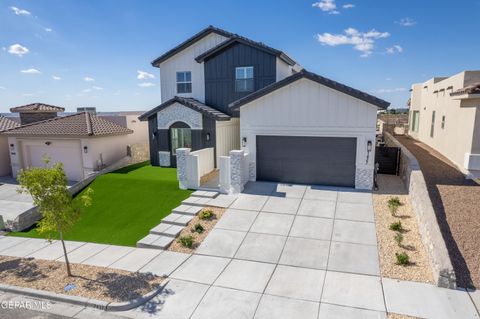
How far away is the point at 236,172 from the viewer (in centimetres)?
1394

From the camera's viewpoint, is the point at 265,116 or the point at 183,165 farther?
the point at 265,116

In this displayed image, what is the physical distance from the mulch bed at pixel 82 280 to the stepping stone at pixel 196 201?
4.56m

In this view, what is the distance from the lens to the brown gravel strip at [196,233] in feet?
32.3

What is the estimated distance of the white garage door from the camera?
18.9 meters

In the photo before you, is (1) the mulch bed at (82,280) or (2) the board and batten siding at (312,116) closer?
(1) the mulch bed at (82,280)

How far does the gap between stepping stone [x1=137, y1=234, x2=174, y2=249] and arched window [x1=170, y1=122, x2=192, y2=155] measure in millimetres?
8716

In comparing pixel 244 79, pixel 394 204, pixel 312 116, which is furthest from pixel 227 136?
pixel 394 204

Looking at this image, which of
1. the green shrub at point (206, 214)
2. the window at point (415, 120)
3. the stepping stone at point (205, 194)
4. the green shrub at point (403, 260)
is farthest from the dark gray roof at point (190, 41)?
the window at point (415, 120)

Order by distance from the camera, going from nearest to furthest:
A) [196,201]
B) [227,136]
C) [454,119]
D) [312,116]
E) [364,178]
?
1. [196,201]
2. [364,178]
3. [312,116]
4. [454,119]
5. [227,136]

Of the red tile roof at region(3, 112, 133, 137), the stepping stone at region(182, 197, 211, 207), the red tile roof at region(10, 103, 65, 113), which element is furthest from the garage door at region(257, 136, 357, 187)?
the red tile roof at region(10, 103, 65, 113)

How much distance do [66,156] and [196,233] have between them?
13.0 m

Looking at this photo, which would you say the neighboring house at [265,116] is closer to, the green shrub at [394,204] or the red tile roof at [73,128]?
the green shrub at [394,204]

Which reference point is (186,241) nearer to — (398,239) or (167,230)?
(167,230)

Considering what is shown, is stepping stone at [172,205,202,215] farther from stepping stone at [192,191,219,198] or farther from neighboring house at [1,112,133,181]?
neighboring house at [1,112,133,181]
